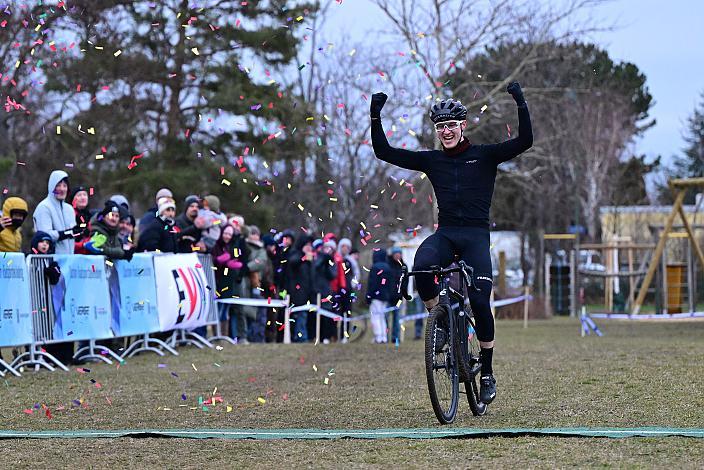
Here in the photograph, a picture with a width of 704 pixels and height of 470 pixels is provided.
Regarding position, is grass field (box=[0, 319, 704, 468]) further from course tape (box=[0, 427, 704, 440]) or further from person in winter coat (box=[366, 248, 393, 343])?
person in winter coat (box=[366, 248, 393, 343])

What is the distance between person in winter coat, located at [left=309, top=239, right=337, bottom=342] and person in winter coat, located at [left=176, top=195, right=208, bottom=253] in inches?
133

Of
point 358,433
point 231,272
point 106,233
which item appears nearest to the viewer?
point 358,433

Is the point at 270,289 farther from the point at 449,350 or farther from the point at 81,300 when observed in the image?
the point at 449,350

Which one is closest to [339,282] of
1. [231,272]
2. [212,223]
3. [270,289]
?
[270,289]

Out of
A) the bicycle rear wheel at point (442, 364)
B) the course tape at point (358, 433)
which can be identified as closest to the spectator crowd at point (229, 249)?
the course tape at point (358, 433)

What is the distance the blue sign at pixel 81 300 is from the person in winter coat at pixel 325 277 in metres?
6.70

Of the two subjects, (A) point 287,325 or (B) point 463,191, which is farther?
(A) point 287,325

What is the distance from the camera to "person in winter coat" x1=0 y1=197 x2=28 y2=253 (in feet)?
46.7

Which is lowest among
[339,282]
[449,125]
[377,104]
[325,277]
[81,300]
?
[339,282]

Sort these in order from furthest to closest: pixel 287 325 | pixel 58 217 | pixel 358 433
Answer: pixel 287 325 → pixel 58 217 → pixel 358 433

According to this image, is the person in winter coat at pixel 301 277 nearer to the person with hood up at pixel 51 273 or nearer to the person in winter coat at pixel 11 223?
the person with hood up at pixel 51 273

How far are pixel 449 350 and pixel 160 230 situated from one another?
9689 millimetres

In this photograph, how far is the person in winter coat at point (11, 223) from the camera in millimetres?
14227

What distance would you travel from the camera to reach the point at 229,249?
19859 millimetres
